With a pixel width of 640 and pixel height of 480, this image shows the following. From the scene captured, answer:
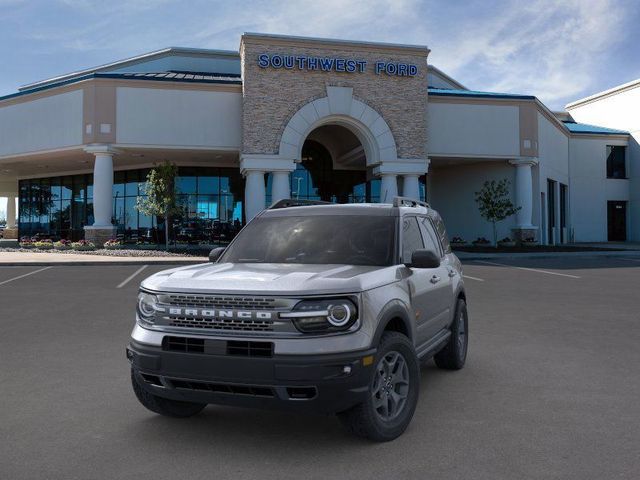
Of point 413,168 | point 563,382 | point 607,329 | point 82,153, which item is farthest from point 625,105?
point 563,382

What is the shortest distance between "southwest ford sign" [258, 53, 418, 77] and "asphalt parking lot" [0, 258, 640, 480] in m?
21.6

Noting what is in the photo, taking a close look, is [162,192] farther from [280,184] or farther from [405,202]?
[405,202]

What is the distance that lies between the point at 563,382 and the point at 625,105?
45.6 meters

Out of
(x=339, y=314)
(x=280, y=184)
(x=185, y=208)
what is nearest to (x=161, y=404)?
(x=339, y=314)

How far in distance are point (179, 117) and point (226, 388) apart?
26.9 m

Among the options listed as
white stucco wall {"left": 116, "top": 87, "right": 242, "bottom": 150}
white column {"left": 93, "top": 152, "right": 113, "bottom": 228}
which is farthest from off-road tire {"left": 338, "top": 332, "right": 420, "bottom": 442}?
white column {"left": 93, "top": 152, "right": 113, "bottom": 228}

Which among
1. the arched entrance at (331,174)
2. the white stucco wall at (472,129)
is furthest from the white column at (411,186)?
the arched entrance at (331,174)

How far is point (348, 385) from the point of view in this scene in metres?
3.76

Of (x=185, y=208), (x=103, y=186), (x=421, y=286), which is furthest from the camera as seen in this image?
(x=185, y=208)

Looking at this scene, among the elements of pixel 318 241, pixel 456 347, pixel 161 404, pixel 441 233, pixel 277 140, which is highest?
pixel 277 140

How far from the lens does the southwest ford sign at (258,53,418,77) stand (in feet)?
91.6

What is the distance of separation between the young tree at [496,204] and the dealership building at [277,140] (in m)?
1.20

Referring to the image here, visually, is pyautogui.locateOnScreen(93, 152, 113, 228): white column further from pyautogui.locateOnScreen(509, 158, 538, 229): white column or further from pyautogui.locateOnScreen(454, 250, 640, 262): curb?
pyautogui.locateOnScreen(509, 158, 538, 229): white column

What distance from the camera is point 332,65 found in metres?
28.5
